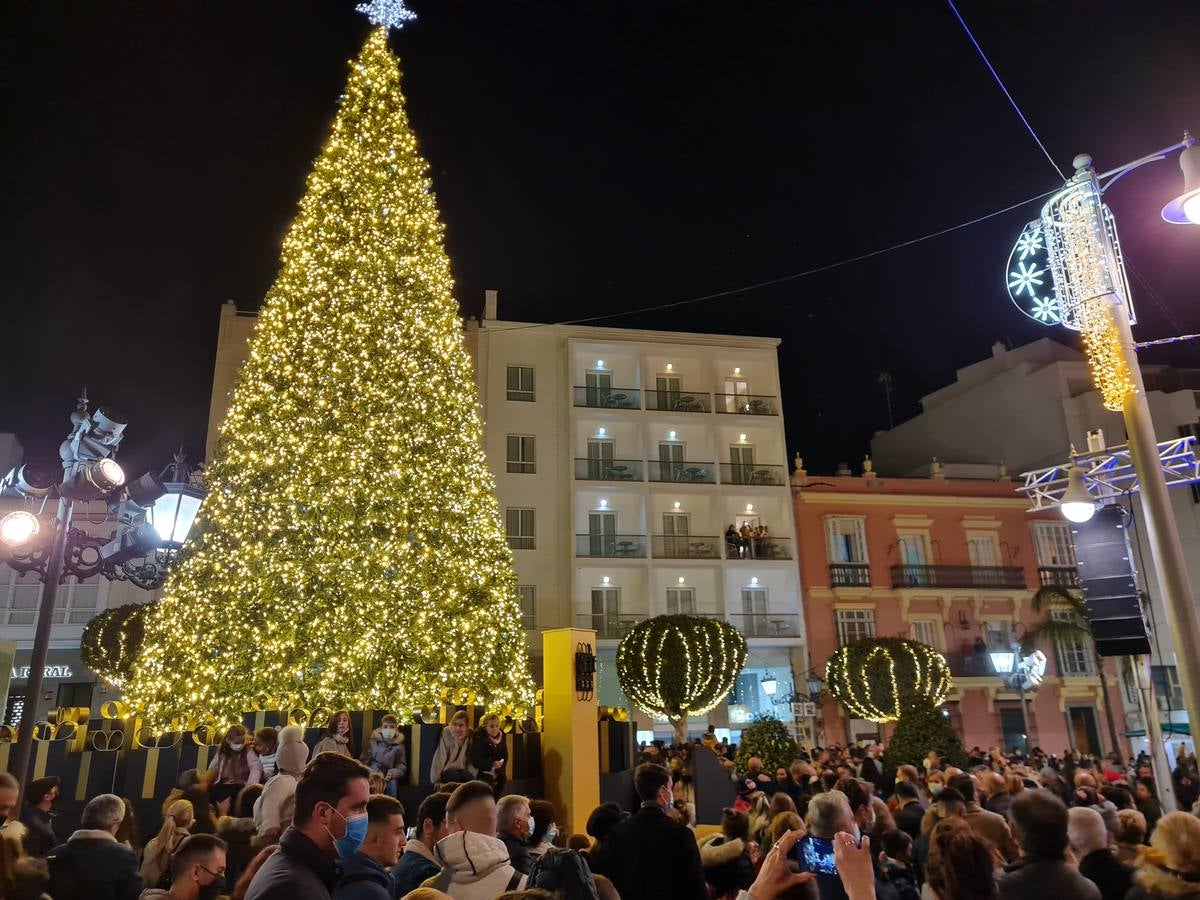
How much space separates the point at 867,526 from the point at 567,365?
526 inches

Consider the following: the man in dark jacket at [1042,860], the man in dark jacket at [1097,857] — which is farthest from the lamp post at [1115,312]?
the man in dark jacket at [1042,860]

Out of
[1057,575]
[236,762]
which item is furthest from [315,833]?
[1057,575]

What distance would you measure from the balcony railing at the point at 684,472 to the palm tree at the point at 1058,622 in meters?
11.9

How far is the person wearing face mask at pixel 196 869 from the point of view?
3.47 metres

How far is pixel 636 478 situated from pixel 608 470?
3.62ft

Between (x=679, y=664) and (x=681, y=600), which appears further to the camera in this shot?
(x=681, y=600)

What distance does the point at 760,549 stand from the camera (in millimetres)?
31938

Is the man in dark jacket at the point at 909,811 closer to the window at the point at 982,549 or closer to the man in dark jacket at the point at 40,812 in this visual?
the man in dark jacket at the point at 40,812

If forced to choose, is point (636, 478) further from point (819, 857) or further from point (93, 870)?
point (93, 870)

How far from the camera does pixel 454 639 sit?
13.0 metres

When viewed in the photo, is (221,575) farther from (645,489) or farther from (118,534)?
(645,489)

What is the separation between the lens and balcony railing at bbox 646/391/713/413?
33281 mm

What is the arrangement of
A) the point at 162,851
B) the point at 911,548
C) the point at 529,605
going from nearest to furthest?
the point at 162,851, the point at 529,605, the point at 911,548

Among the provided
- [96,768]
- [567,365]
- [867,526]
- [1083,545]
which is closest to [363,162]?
[96,768]
